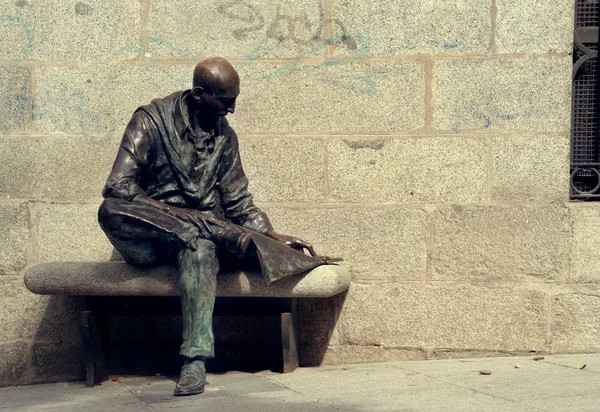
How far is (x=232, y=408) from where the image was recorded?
4.08m

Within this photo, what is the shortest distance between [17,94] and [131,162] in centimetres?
121

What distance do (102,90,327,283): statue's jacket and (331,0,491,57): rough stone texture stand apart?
3.18 ft

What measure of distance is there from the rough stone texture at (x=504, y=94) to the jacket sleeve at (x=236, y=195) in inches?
47.0

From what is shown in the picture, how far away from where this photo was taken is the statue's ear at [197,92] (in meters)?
4.83

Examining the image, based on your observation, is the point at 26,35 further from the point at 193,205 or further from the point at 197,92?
the point at 193,205

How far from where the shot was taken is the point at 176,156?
492 centimetres

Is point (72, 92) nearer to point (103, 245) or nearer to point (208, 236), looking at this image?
point (103, 245)

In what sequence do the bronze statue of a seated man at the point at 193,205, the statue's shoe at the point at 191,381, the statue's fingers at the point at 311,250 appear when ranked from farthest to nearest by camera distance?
the statue's fingers at the point at 311,250, the bronze statue of a seated man at the point at 193,205, the statue's shoe at the point at 191,381

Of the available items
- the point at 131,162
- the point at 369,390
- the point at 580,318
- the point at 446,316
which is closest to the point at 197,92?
the point at 131,162

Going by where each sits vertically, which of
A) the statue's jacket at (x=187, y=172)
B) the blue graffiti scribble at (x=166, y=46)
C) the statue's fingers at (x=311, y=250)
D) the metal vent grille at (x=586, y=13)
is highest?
the metal vent grille at (x=586, y=13)

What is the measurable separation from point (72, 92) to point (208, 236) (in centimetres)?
151

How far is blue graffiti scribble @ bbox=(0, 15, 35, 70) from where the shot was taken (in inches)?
218

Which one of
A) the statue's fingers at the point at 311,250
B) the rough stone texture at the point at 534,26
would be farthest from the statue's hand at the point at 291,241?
the rough stone texture at the point at 534,26

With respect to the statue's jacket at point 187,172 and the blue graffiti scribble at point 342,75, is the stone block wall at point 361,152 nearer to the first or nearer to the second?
the blue graffiti scribble at point 342,75
